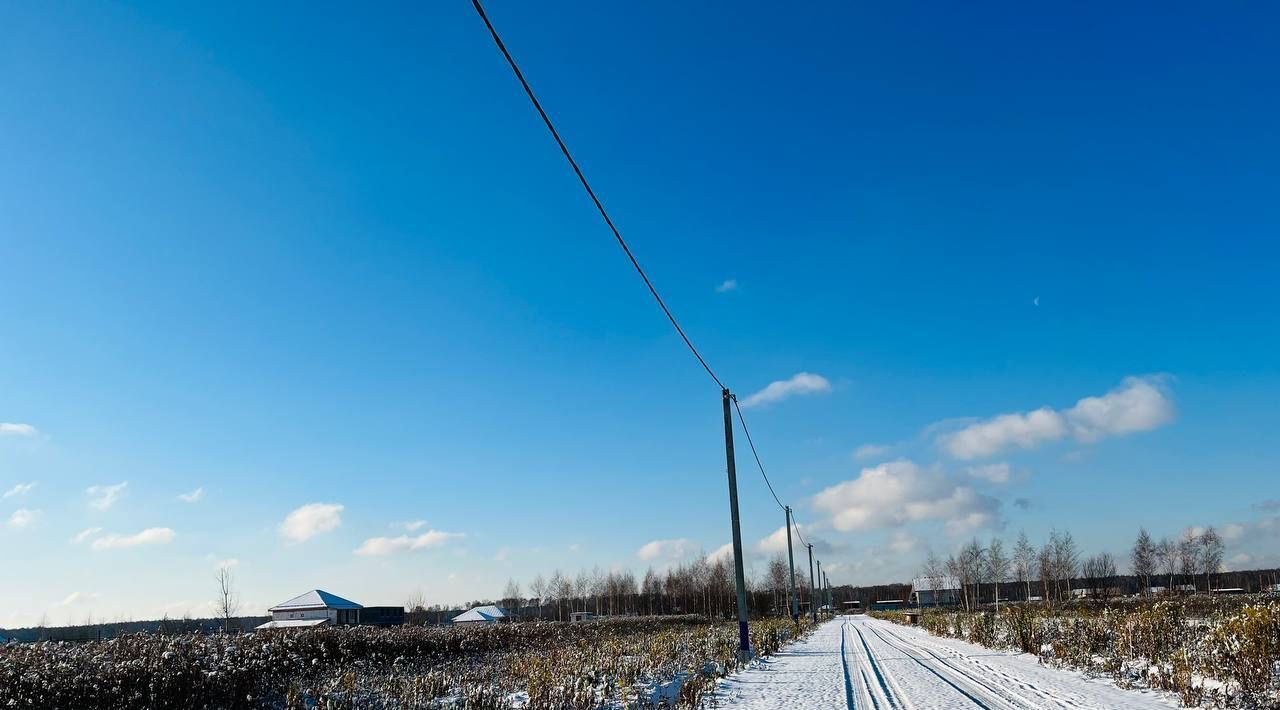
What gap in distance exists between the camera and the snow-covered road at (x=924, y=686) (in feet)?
36.6

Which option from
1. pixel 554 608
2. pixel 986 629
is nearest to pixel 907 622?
pixel 986 629

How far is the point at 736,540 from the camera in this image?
68.6ft

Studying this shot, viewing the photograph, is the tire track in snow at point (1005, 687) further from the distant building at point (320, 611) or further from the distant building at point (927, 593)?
the distant building at point (927, 593)

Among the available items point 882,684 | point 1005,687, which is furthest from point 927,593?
point 1005,687

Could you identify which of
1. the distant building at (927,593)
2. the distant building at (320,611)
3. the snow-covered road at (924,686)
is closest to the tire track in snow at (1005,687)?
the snow-covered road at (924,686)

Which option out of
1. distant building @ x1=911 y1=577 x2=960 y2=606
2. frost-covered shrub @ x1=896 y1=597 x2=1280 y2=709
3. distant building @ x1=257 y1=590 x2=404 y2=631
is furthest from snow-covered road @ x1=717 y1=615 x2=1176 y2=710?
distant building @ x1=911 y1=577 x2=960 y2=606

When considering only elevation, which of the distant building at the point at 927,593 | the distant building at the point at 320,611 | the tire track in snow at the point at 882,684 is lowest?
the distant building at the point at 927,593

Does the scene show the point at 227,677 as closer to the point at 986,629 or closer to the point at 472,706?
the point at 472,706

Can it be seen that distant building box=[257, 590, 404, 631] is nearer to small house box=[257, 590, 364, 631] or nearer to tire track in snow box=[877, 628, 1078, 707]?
small house box=[257, 590, 364, 631]

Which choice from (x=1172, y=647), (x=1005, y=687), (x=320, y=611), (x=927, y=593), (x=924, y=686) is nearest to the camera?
(x=1005, y=687)

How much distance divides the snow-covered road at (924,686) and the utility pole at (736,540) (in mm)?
778

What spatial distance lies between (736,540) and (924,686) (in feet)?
25.6

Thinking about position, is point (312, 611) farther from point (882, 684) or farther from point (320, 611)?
point (882, 684)

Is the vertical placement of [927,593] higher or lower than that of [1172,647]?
lower
